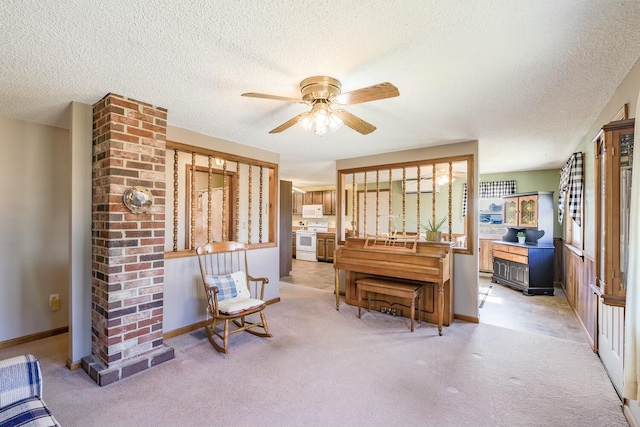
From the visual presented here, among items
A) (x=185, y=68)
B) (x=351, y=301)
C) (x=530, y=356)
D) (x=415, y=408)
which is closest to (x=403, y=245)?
(x=351, y=301)

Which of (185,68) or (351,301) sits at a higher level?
(185,68)

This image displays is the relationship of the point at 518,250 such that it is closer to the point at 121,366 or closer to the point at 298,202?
the point at 121,366

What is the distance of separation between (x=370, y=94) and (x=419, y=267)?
2.25 meters

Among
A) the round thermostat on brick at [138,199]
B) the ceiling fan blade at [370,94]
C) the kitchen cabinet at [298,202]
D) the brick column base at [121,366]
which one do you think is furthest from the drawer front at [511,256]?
the round thermostat on brick at [138,199]

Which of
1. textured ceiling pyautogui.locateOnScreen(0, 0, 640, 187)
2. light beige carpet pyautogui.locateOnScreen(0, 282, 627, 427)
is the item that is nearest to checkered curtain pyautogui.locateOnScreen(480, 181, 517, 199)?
textured ceiling pyautogui.locateOnScreen(0, 0, 640, 187)

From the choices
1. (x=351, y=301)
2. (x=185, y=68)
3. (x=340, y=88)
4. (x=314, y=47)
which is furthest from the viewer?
(x=351, y=301)

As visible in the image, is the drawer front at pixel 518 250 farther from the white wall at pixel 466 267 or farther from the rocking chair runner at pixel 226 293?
the rocking chair runner at pixel 226 293

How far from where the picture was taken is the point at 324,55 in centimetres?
167

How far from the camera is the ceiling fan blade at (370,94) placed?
1.61 meters

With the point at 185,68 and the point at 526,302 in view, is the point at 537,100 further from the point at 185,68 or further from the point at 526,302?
the point at 526,302

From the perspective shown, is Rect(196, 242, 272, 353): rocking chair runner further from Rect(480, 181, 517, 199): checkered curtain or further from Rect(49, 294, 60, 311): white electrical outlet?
Rect(480, 181, 517, 199): checkered curtain

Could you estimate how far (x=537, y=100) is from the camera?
7.51 feet

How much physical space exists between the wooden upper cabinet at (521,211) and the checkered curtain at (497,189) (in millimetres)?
308

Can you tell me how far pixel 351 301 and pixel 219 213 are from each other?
8.29ft
